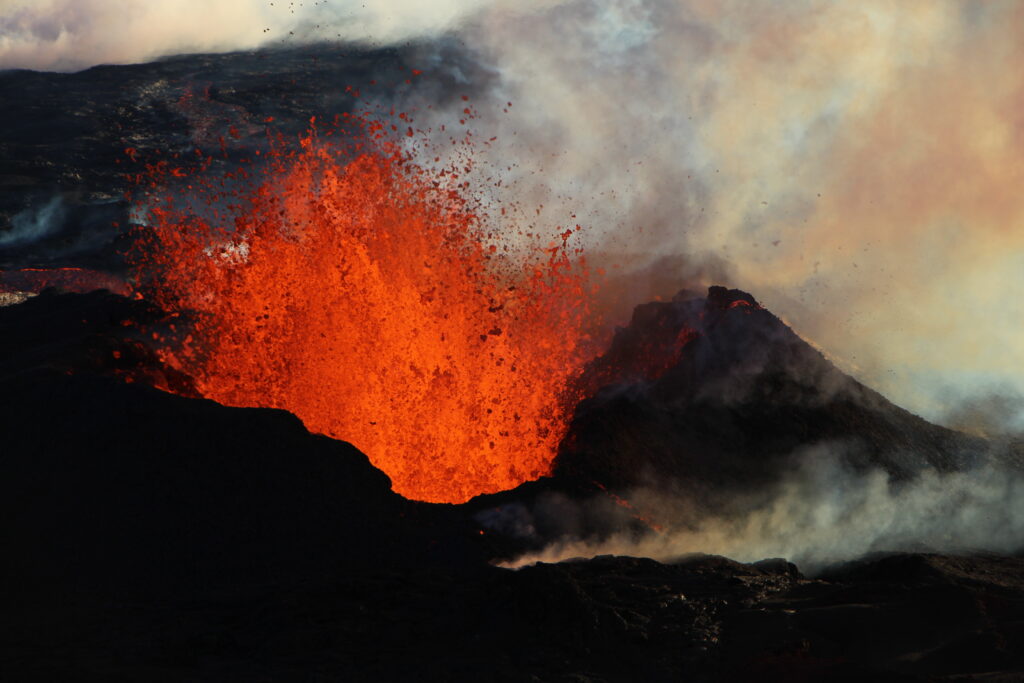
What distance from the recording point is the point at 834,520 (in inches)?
547

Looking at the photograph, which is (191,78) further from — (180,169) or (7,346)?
(7,346)

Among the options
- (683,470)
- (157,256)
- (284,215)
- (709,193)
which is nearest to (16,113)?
(157,256)

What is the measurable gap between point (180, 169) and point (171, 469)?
2007 cm

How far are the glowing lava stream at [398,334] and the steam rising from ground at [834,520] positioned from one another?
8.18 feet

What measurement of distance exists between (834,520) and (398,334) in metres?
7.20

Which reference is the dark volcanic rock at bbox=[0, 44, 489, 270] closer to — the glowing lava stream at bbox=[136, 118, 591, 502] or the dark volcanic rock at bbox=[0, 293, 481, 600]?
the glowing lava stream at bbox=[136, 118, 591, 502]

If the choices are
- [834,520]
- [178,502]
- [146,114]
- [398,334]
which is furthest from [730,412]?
[146,114]

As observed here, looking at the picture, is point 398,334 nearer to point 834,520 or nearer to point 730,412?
Result: point 730,412

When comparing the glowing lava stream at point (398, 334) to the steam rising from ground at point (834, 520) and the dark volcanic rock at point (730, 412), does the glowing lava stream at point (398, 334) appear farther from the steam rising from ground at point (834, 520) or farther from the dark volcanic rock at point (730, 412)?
the steam rising from ground at point (834, 520)

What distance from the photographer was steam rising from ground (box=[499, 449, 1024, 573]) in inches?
510

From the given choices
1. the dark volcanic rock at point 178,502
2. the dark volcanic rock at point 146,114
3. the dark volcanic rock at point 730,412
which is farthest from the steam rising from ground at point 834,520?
the dark volcanic rock at point 146,114

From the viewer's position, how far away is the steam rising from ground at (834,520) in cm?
1296

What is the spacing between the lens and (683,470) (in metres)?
14.4

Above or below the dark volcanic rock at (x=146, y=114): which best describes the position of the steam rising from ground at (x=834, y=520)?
below
